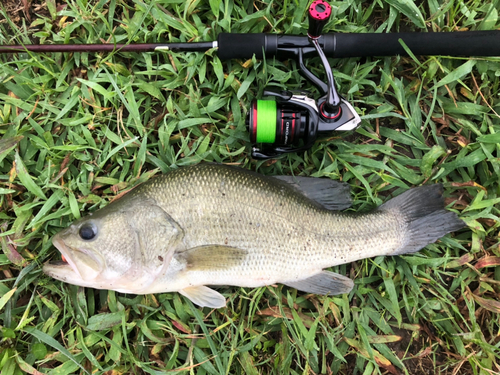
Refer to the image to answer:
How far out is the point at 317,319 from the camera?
257cm

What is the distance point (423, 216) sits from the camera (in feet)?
8.50

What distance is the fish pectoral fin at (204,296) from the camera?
8.08 feet

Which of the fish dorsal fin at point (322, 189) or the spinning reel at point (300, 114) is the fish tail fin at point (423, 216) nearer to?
the fish dorsal fin at point (322, 189)

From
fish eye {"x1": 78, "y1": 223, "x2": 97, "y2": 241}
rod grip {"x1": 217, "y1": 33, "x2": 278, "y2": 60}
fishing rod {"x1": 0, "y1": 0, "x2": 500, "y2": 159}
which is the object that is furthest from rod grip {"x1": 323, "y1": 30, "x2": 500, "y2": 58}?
fish eye {"x1": 78, "y1": 223, "x2": 97, "y2": 241}

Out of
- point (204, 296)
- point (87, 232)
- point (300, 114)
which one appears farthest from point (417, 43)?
point (87, 232)

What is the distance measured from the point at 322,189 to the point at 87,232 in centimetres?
170

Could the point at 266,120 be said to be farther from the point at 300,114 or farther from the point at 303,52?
the point at 303,52

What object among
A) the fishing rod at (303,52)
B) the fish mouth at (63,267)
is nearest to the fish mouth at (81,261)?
the fish mouth at (63,267)

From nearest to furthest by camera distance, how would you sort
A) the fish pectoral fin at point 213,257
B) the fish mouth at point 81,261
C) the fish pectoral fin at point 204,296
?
the fish mouth at point 81,261, the fish pectoral fin at point 213,257, the fish pectoral fin at point 204,296

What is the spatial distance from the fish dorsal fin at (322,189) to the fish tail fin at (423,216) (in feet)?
1.13

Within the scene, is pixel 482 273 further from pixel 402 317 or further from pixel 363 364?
pixel 363 364

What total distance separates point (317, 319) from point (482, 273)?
4.66ft

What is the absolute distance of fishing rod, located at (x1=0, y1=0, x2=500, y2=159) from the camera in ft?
7.86

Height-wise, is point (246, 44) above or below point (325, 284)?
above
